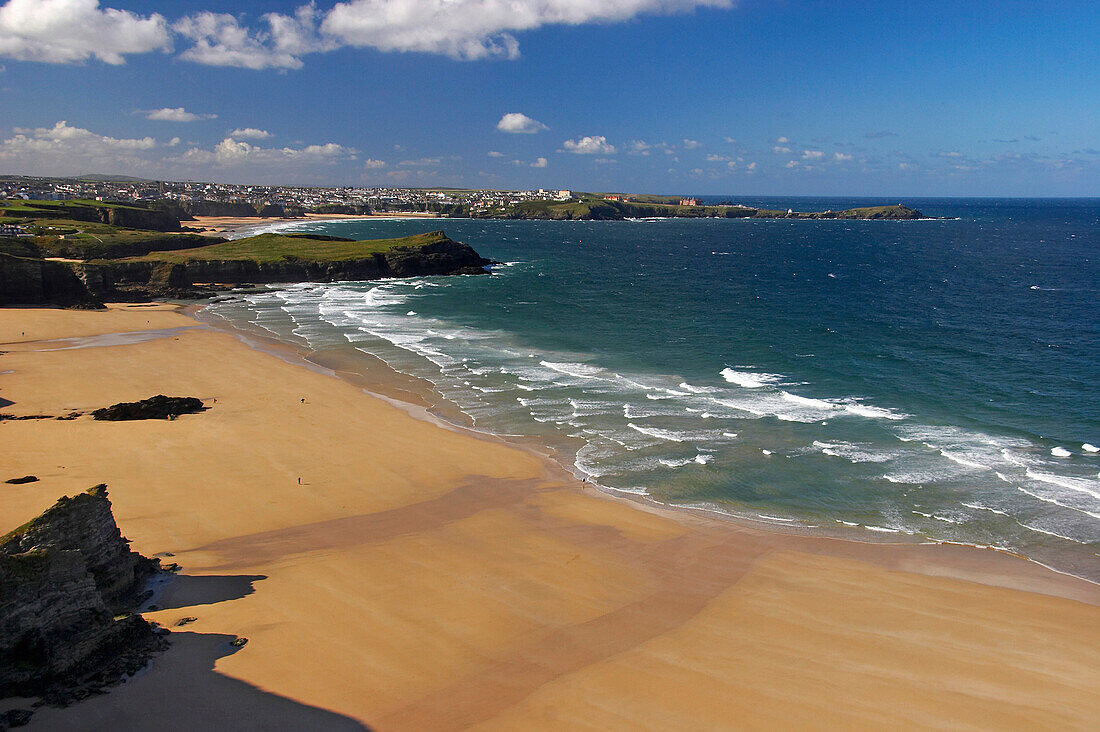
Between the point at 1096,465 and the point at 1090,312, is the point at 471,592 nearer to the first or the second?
the point at 1096,465

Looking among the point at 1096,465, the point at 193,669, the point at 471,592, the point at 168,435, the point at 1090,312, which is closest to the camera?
the point at 193,669

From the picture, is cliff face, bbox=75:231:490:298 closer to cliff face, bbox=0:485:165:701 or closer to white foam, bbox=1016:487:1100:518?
cliff face, bbox=0:485:165:701

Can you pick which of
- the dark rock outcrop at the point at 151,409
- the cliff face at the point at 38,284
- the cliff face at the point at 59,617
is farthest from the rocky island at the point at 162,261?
the cliff face at the point at 59,617

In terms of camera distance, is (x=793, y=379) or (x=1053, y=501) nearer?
(x=1053, y=501)

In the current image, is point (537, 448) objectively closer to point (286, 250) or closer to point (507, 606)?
point (507, 606)

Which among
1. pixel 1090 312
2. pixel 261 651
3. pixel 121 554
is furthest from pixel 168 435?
pixel 1090 312

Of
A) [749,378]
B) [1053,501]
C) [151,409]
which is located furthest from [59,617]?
[749,378]
